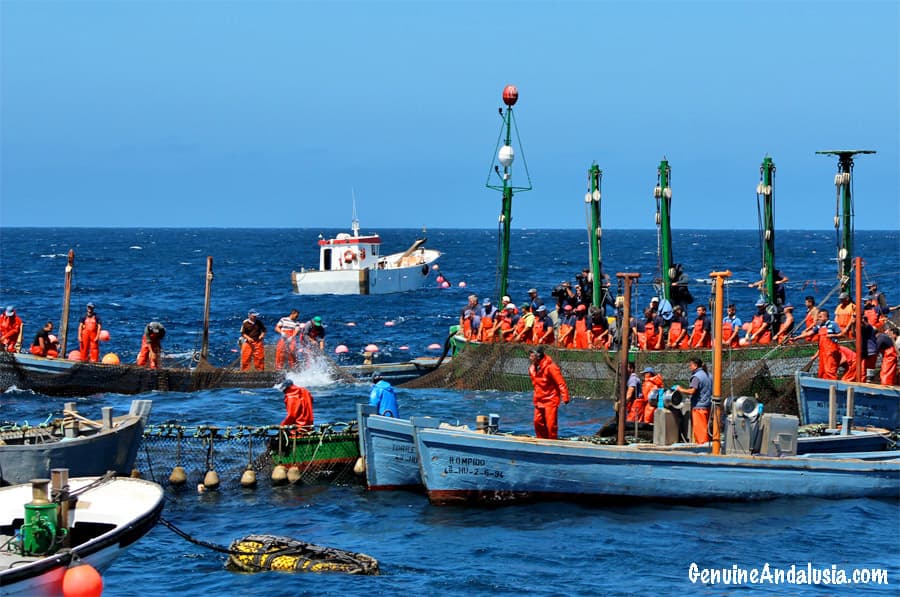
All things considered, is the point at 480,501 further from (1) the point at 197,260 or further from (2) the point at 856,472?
(1) the point at 197,260

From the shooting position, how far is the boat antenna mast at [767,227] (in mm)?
31734

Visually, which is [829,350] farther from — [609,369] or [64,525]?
[64,525]

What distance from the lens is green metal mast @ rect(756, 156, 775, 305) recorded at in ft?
A: 104

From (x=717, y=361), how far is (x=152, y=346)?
15828mm

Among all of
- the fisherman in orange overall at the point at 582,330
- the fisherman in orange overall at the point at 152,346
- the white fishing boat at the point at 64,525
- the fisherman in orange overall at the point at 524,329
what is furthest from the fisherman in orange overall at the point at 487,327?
the white fishing boat at the point at 64,525

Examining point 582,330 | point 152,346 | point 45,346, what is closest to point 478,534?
point 582,330

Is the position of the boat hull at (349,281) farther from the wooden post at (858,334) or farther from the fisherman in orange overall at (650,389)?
the fisherman in orange overall at (650,389)

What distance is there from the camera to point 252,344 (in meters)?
31.3

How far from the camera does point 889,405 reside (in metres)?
24.0

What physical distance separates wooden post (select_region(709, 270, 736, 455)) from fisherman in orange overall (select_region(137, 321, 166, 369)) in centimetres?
1519

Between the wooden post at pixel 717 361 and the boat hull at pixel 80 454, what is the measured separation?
27.7 ft

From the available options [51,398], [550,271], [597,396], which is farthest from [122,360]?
[550,271]

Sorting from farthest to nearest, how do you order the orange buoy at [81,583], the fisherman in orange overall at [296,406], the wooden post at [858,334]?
the wooden post at [858,334]
the fisherman in orange overall at [296,406]
the orange buoy at [81,583]

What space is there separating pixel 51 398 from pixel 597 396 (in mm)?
12034
